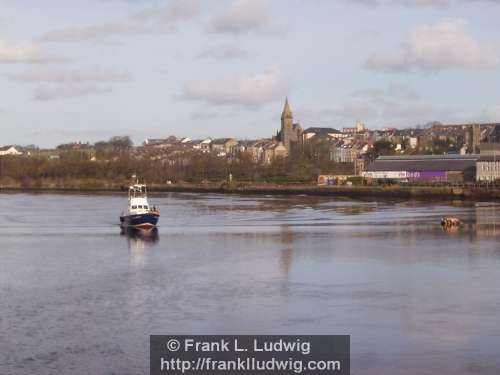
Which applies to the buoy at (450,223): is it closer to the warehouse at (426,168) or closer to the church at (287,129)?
the warehouse at (426,168)

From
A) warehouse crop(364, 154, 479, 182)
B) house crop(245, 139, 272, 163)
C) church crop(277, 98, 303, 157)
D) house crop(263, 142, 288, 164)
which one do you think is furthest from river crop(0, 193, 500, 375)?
church crop(277, 98, 303, 157)

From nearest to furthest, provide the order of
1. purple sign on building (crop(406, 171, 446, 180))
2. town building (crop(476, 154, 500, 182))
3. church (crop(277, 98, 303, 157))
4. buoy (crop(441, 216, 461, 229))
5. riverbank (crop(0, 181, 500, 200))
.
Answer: buoy (crop(441, 216, 461, 229)) < riverbank (crop(0, 181, 500, 200)) < town building (crop(476, 154, 500, 182)) < purple sign on building (crop(406, 171, 446, 180)) < church (crop(277, 98, 303, 157))

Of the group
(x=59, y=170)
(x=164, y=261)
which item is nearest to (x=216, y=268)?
(x=164, y=261)

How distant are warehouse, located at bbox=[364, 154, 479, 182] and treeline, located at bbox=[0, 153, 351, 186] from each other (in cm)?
1758

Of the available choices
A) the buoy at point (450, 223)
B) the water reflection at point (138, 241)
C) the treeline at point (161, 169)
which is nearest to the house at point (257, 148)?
the treeline at point (161, 169)

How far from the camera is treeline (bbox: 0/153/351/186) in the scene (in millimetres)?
121750

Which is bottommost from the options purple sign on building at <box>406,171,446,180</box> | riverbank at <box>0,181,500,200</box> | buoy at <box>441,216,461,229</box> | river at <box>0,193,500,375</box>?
river at <box>0,193,500,375</box>

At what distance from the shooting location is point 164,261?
101ft

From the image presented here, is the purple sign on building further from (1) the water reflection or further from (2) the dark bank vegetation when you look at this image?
(1) the water reflection

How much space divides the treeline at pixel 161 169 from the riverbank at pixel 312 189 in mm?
4448

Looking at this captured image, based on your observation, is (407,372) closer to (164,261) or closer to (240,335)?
(240,335)

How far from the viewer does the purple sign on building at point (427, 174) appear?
93.0m

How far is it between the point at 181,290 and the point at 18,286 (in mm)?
4870

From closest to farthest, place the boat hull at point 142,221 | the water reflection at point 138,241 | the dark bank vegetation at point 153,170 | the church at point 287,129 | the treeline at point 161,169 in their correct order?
the water reflection at point 138,241
the boat hull at point 142,221
the dark bank vegetation at point 153,170
the treeline at point 161,169
the church at point 287,129
